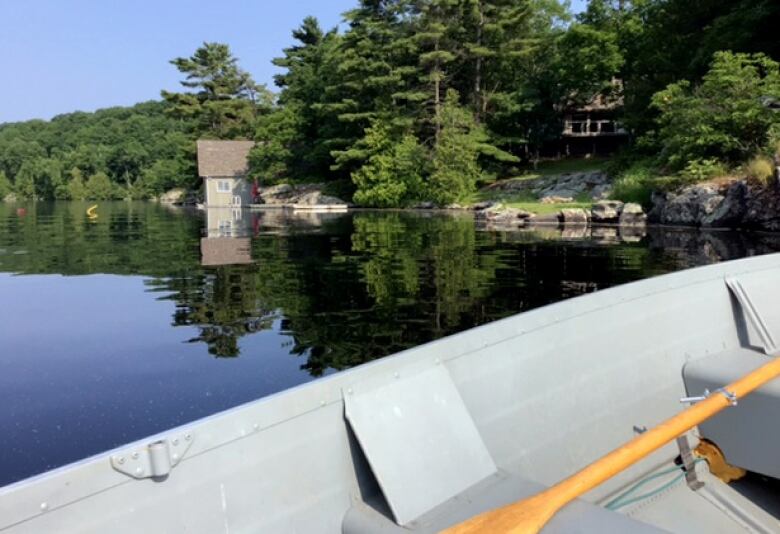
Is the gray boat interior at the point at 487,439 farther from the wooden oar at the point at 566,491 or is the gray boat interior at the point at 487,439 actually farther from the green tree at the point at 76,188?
the green tree at the point at 76,188

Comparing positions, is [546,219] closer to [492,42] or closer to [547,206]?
[547,206]

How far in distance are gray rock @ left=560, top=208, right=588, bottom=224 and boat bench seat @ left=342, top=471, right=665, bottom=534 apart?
22.1 meters

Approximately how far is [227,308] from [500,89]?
3883cm

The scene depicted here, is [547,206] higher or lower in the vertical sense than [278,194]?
lower

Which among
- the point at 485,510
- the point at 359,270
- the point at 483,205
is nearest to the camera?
the point at 485,510

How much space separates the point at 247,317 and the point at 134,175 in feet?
318

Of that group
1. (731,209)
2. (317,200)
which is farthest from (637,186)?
(317,200)

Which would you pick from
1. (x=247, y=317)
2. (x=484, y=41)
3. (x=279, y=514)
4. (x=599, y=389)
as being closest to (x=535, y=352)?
(x=599, y=389)

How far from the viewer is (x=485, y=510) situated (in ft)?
6.82

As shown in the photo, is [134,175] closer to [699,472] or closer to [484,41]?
[484,41]

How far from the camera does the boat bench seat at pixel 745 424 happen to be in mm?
2945

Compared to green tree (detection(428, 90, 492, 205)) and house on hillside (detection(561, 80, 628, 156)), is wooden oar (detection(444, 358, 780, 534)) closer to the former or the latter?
green tree (detection(428, 90, 492, 205))

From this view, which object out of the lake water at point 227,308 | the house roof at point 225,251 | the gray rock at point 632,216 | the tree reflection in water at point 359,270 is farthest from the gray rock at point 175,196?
the gray rock at point 632,216

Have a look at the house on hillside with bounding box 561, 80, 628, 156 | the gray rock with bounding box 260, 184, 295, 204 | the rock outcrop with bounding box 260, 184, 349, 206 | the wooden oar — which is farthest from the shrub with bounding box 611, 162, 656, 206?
the gray rock with bounding box 260, 184, 295, 204
